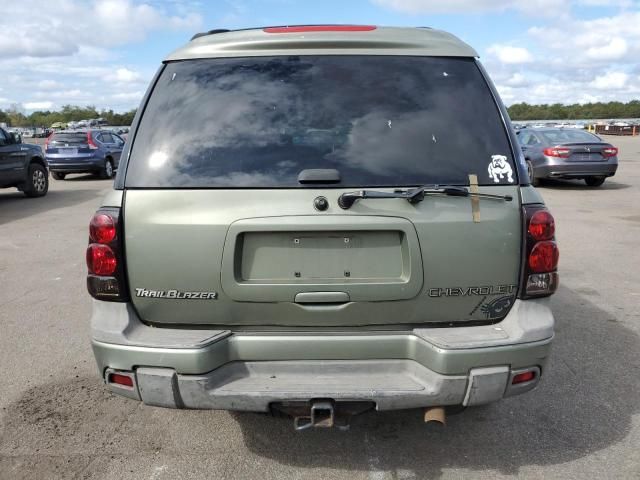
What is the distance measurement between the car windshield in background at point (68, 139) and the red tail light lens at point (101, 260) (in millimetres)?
17062

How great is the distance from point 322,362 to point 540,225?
1.18m

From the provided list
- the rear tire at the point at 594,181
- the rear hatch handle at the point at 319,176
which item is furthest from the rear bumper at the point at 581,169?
the rear hatch handle at the point at 319,176

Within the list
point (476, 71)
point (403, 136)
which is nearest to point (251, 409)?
point (403, 136)

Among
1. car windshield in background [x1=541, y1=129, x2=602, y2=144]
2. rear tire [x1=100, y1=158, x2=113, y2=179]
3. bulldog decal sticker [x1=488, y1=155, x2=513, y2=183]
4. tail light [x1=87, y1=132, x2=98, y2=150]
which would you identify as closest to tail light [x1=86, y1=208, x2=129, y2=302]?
bulldog decal sticker [x1=488, y1=155, x2=513, y2=183]

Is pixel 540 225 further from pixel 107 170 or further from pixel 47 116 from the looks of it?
pixel 47 116

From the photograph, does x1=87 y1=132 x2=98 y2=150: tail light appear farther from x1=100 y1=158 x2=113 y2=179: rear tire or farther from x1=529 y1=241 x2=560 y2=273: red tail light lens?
x1=529 y1=241 x2=560 y2=273: red tail light lens

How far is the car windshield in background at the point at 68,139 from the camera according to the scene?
17.8m

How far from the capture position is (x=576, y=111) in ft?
347

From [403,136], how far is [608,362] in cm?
270

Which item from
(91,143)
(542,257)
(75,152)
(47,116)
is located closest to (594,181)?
(542,257)

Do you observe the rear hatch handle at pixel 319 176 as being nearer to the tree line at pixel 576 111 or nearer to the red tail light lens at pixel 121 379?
the red tail light lens at pixel 121 379

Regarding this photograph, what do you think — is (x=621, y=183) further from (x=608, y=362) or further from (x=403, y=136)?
(x=403, y=136)

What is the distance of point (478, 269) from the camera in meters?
2.51

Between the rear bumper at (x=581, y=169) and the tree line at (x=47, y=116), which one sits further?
the tree line at (x=47, y=116)
